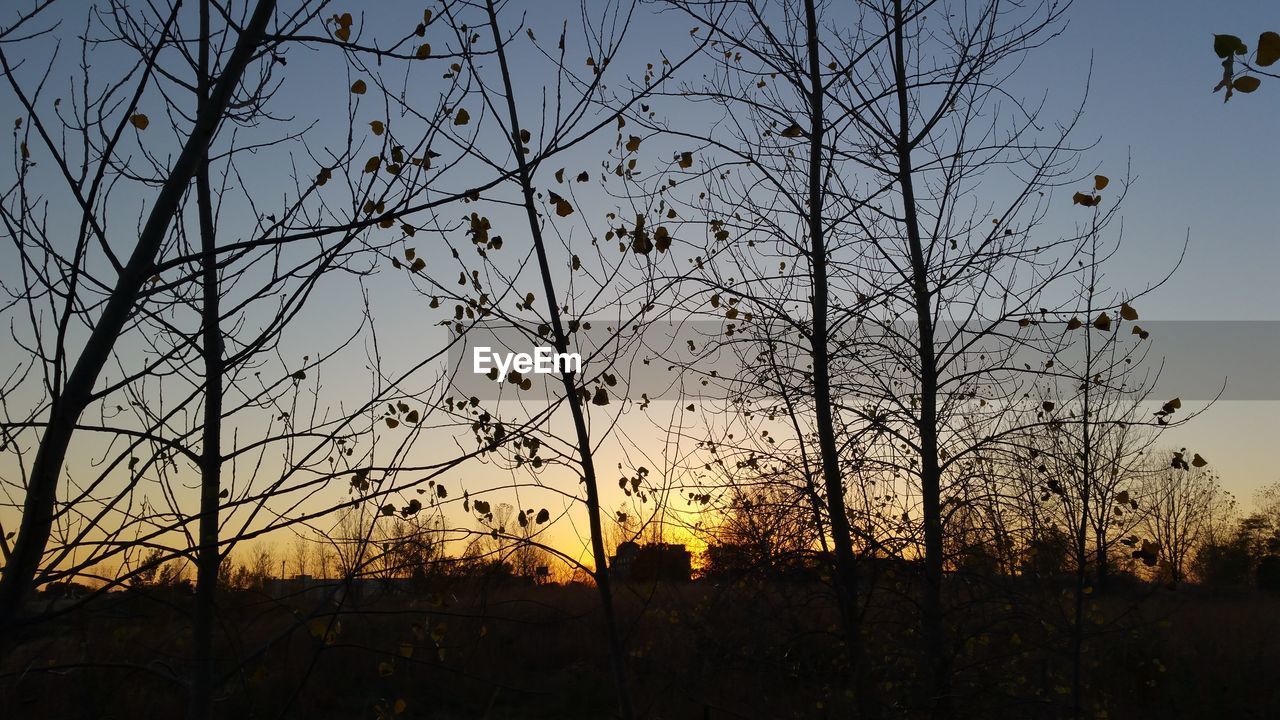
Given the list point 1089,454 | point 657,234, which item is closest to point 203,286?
point 657,234

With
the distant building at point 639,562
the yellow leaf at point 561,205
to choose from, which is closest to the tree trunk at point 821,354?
the distant building at point 639,562

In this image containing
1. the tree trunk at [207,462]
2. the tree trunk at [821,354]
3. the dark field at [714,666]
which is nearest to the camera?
the tree trunk at [207,462]

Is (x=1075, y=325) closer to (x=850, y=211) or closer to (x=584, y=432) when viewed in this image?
(x=850, y=211)

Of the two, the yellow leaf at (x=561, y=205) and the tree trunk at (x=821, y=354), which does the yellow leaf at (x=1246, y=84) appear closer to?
the yellow leaf at (x=561, y=205)

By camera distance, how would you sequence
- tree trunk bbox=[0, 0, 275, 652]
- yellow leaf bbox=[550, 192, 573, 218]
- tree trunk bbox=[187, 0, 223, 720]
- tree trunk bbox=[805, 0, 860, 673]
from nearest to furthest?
tree trunk bbox=[0, 0, 275, 652] → tree trunk bbox=[187, 0, 223, 720] → yellow leaf bbox=[550, 192, 573, 218] → tree trunk bbox=[805, 0, 860, 673]

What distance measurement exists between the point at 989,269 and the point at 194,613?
15.5 ft

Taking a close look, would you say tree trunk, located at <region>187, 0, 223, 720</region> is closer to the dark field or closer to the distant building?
the distant building

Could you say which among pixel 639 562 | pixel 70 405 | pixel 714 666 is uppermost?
pixel 70 405

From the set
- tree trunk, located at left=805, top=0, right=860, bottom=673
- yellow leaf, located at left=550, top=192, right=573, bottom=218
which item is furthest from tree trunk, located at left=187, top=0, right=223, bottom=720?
tree trunk, located at left=805, top=0, right=860, bottom=673

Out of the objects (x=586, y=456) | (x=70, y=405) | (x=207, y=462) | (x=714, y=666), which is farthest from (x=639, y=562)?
(x=714, y=666)

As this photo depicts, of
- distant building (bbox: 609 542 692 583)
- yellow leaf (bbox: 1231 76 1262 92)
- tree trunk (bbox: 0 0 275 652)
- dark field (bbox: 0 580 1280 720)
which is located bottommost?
dark field (bbox: 0 580 1280 720)

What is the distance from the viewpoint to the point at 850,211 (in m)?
5.28

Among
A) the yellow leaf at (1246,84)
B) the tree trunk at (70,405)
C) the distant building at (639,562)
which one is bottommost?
the distant building at (639,562)

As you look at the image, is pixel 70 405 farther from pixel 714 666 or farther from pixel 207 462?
pixel 714 666
